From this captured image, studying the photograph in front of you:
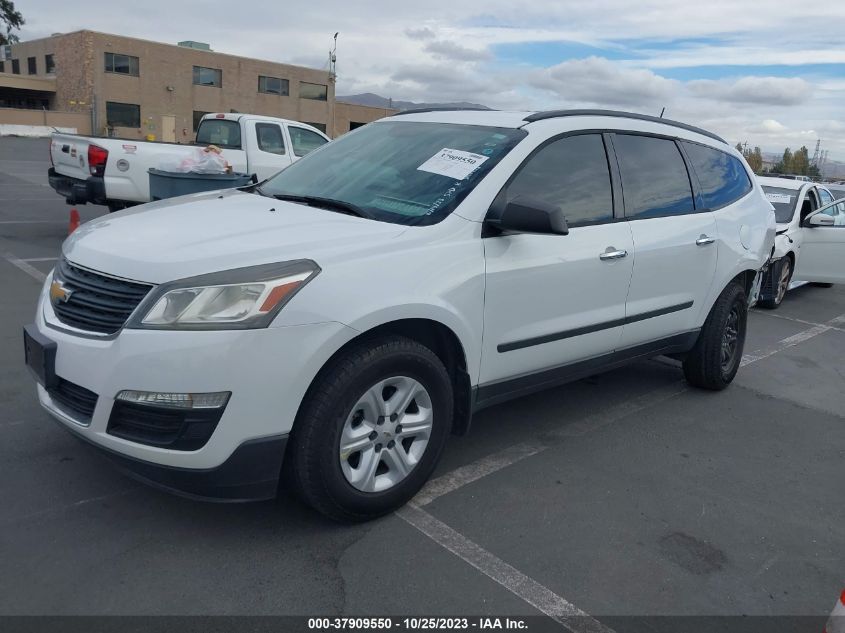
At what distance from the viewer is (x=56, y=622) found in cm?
258

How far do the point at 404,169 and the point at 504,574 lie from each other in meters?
2.13

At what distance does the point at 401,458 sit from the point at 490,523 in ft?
1.71

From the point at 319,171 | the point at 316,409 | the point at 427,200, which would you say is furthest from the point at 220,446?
the point at 319,171

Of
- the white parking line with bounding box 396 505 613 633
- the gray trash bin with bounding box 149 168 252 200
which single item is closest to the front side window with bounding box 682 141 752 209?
the white parking line with bounding box 396 505 613 633

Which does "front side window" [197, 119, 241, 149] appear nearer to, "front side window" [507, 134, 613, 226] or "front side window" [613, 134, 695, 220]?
"front side window" [613, 134, 695, 220]

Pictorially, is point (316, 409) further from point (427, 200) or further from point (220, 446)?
point (427, 200)

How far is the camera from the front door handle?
4.17 m

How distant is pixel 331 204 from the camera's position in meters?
3.81

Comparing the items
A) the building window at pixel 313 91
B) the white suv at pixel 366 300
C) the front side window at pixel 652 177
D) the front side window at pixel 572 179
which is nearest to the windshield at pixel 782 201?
the front side window at pixel 652 177

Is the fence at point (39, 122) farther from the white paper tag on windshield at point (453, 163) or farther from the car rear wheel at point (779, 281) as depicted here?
the white paper tag on windshield at point (453, 163)

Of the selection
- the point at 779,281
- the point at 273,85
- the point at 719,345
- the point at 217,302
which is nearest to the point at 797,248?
the point at 779,281

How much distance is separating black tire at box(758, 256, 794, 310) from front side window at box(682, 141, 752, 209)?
390 centimetres

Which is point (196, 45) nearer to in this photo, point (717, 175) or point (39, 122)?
point (39, 122)

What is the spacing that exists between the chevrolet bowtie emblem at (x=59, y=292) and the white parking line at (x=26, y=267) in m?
4.91
